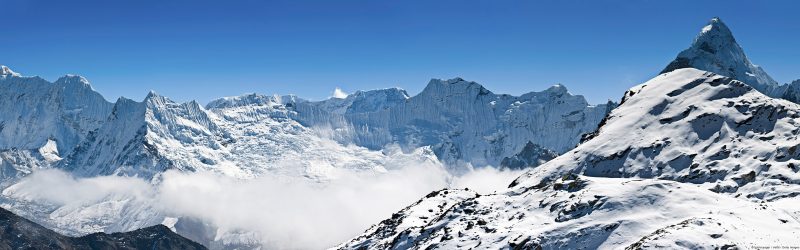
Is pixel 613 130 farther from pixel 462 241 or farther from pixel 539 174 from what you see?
pixel 462 241

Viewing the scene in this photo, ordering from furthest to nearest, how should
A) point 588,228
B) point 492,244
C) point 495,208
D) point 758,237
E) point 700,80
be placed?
point 700,80, point 495,208, point 492,244, point 588,228, point 758,237

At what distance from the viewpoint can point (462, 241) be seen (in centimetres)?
11588

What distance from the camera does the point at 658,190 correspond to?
106 m

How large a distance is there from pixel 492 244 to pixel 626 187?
20.1m

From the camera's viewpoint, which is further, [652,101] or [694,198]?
[652,101]

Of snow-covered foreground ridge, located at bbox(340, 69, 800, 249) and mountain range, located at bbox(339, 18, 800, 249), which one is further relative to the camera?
snow-covered foreground ridge, located at bbox(340, 69, 800, 249)

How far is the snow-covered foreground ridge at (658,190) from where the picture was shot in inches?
3725

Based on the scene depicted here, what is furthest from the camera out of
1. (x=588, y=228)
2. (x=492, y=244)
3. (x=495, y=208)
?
(x=495, y=208)

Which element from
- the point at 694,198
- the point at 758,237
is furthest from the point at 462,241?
the point at 758,237

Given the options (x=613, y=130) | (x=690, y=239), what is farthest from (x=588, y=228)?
(x=613, y=130)

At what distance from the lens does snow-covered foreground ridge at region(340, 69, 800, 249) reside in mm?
94625

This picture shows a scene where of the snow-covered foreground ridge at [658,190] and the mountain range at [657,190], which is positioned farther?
the snow-covered foreground ridge at [658,190]

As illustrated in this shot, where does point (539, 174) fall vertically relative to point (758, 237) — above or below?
above

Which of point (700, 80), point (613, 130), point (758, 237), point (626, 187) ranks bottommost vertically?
point (758, 237)
